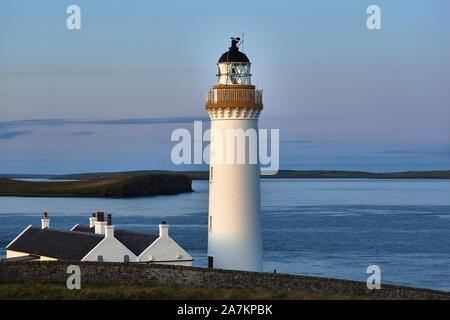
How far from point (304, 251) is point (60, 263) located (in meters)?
48.9

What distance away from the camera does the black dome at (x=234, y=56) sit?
3184 centimetres

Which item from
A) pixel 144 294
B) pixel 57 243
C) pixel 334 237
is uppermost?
pixel 144 294

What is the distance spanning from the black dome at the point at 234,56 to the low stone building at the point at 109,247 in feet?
25.5

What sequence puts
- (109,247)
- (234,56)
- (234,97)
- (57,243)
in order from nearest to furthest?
(234,97) < (234,56) < (109,247) < (57,243)

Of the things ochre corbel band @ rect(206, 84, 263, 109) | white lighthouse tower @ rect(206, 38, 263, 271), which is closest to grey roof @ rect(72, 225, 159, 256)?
white lighthouse tower @ rect(206, 38, 263, 271)

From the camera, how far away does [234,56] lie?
31875 millimetres

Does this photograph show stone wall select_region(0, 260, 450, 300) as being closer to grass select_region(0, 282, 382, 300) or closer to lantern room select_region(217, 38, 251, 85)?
grass select_region(0, 282, 382, 300)

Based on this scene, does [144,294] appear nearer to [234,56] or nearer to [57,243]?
[234,56]

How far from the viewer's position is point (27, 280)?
1008 inches

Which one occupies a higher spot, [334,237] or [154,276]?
[154,276]

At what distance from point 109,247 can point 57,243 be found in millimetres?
3914

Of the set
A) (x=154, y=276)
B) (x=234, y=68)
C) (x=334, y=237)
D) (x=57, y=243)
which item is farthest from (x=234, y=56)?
(x=334, y=237)

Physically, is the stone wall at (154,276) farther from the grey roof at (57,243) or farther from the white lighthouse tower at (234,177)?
the grey roof at (57,243)

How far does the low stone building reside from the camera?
33875mm
